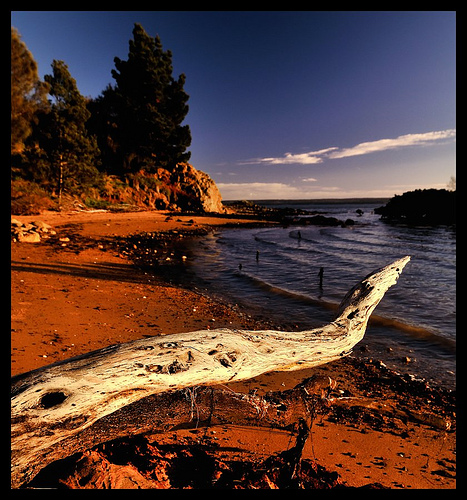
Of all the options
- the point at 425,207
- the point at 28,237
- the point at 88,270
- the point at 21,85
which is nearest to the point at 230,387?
the point at 88,270

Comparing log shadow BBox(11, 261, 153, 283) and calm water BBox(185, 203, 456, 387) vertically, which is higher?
log shadow BBox(11, 261, 153, 283)

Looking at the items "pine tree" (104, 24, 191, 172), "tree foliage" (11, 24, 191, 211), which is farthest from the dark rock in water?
"pine tree" (104, 24, 191, 172)

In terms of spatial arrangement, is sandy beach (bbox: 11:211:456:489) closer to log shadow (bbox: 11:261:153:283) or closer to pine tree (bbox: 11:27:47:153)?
log shadow (bbox: 11:261:153:283)

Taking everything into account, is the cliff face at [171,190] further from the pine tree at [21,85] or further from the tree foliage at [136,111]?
the pine tree at [21,85]

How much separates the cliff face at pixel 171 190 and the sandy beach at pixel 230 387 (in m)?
33.9

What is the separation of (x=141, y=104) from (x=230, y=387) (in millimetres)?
51292

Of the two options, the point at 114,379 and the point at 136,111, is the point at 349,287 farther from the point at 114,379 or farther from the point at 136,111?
the point at 136,111

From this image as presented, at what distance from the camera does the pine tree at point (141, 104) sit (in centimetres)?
4434

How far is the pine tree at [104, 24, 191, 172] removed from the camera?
44344 millimetres

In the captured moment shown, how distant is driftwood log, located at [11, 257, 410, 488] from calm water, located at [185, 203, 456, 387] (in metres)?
5.22

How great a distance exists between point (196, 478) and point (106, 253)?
15076 millimetres

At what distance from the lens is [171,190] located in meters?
49.8
